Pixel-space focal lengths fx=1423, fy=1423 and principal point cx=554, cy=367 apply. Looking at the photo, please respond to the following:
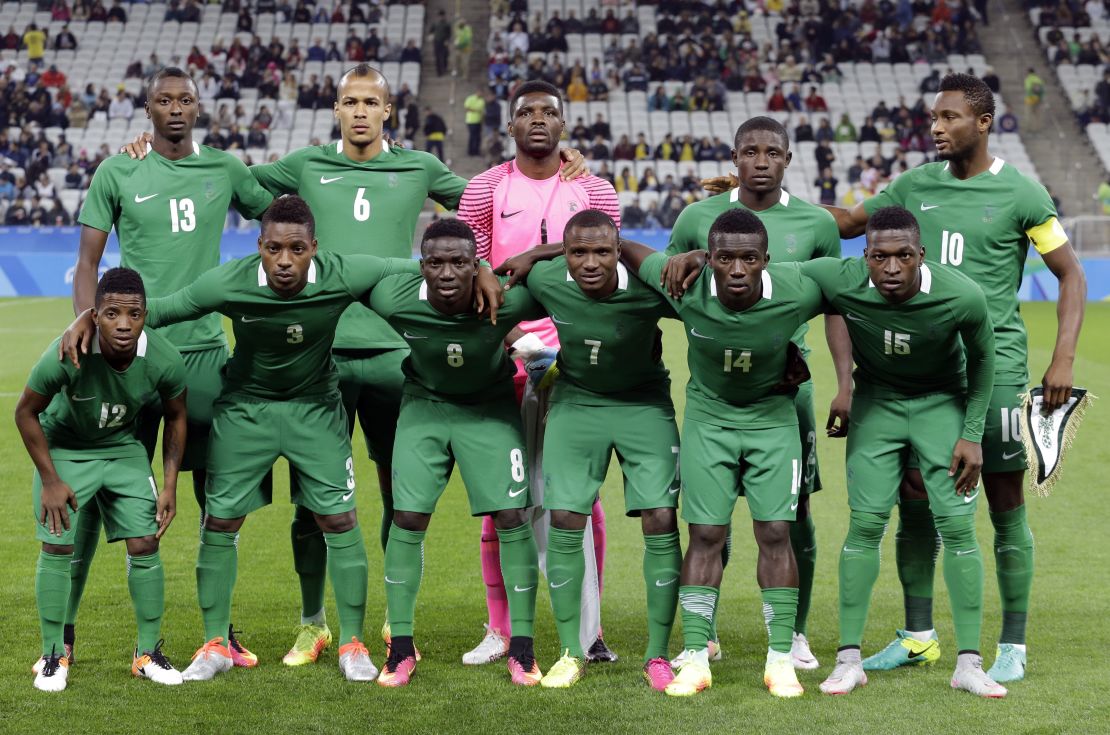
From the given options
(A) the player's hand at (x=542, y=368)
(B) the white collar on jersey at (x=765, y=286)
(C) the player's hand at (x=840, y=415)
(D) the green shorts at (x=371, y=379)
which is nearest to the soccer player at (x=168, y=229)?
(D) the green shorts at (x=371, y=379)

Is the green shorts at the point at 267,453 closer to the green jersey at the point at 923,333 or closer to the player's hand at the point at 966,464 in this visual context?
the green jersey at the point at 923,333

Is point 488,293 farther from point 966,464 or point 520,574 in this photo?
point 966,464

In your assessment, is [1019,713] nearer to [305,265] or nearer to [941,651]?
[941,651]

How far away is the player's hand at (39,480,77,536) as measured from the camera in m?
5.93

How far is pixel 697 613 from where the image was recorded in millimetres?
5949

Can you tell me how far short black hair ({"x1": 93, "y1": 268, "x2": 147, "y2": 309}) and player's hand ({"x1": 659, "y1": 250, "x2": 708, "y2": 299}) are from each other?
217 cm

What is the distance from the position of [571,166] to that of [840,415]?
1.73 m

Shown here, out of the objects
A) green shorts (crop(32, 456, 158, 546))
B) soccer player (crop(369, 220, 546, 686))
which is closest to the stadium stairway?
soccer player (crop(369, 220, 546, 686))

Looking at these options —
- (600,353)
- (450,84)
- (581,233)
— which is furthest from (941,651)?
(450,84)

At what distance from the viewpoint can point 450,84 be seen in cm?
3322

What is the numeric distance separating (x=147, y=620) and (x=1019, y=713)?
3611 millimetres

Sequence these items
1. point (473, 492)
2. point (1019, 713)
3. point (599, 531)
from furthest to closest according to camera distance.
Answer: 1. point (599, 531)
2. point (473, 492)
3. point (1019, 713)

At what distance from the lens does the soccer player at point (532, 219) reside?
6539mm

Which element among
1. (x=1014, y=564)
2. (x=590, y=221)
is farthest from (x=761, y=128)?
(x=1014, y=564)
